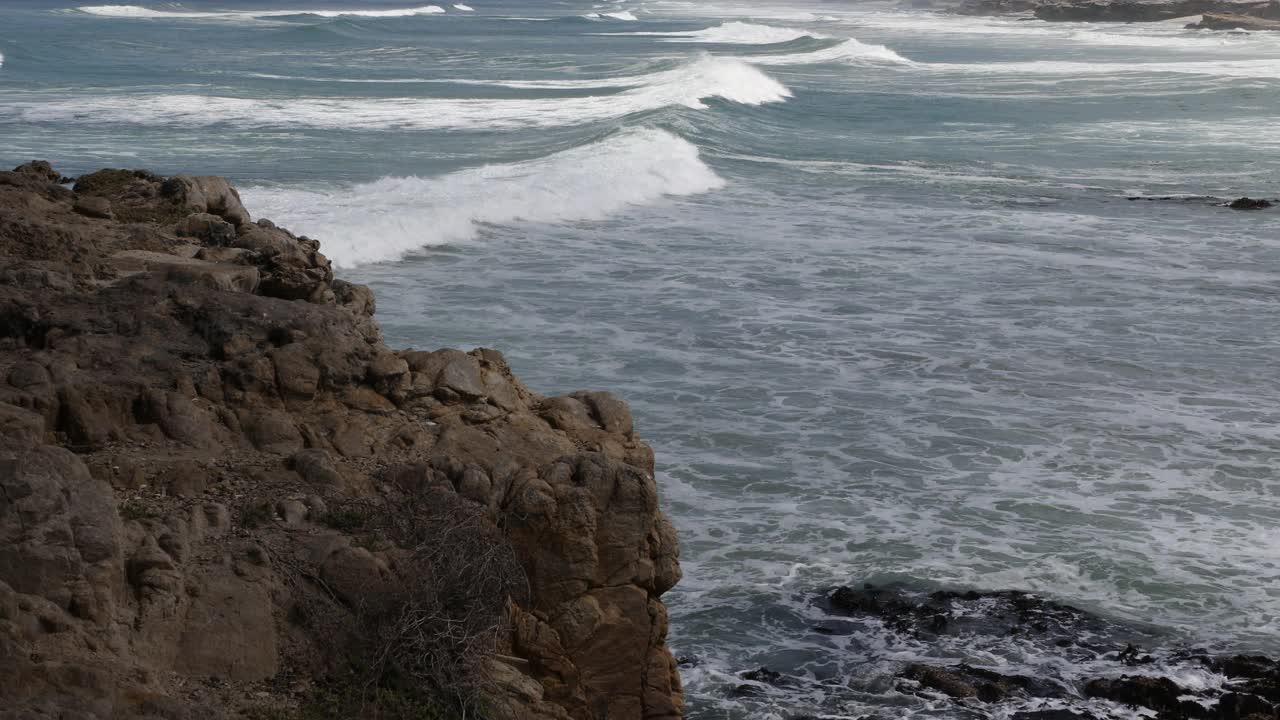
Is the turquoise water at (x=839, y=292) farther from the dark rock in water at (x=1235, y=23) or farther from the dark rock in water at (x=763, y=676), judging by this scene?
the dark rock in water at (x=1235, y=23)

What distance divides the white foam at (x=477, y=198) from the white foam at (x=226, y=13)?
6327cm

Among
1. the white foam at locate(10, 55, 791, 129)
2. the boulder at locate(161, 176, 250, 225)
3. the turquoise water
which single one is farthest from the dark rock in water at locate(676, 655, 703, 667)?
the white foam at locate(10, 55, 791, 129)

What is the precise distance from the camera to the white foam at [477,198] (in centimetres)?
2041

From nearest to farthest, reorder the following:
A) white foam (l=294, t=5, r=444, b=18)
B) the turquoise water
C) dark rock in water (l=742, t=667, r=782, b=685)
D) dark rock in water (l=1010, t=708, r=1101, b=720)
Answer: dark rock in water (l=1010, t=708, r=1101, b=720) → dark rock in water (l=742, t=667, r=782, b=685) → the turquoise water → white foam (l=294, t=5, r=444, b=18)

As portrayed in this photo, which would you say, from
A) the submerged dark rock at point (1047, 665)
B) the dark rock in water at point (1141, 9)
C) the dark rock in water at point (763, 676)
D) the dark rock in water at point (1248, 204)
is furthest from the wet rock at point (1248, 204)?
the dark rock in water at point (1141, 9)

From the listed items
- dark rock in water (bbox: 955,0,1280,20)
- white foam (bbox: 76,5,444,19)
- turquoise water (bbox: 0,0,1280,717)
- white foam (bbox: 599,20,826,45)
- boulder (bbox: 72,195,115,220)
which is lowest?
turquoise water (bbox: 0,0,1280,717)

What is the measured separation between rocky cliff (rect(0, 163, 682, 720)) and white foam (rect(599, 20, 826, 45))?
66.5 metres

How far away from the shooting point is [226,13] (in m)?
90.5

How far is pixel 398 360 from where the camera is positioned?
7660 mm

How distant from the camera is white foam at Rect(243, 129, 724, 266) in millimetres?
20406

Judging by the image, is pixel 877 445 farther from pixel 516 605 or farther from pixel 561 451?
pixel 516 605

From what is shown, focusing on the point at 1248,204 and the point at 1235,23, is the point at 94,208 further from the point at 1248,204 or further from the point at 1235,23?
the point at 1235,23

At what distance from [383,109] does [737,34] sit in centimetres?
4386

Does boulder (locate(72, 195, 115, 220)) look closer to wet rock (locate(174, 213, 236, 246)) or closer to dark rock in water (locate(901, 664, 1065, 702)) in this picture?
wet rock (locate(174, 213, 236, 246))
